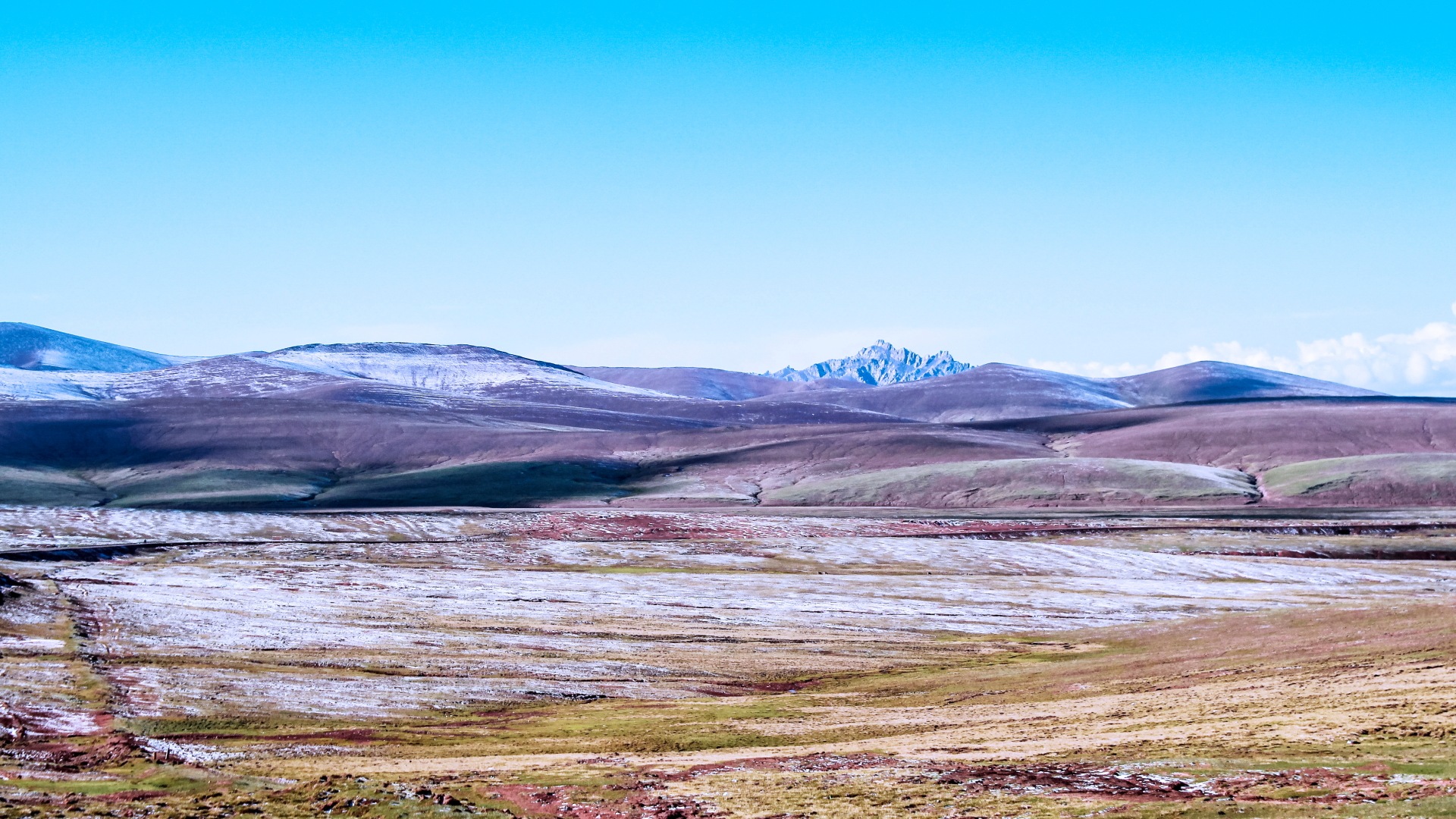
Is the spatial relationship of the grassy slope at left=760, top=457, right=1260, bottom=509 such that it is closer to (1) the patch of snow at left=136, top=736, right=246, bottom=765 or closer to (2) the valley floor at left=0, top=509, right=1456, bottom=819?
(2) the valley floor at left=0, top=509, right=1456, bottom=819

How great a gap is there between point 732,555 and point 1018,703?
7072 cm

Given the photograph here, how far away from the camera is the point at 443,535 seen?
129 m

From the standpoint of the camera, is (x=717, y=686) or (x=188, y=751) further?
(x=717, y=686)

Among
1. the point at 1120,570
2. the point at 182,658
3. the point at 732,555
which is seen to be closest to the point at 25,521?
the point at 732,555

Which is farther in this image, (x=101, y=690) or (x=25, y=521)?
(x=25, y=521)

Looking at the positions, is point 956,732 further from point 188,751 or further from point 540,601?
point 540,601

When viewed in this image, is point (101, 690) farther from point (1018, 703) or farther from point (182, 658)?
point (1018, 703)

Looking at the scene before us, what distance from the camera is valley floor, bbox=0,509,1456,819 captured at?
28391mm

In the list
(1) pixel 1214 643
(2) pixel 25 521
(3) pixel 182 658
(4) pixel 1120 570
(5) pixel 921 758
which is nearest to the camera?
(5) pixel 921 758

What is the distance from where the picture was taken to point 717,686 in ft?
168

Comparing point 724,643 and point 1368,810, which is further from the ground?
point 1368,810

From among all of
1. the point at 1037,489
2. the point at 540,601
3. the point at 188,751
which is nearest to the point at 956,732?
the point at 188,751

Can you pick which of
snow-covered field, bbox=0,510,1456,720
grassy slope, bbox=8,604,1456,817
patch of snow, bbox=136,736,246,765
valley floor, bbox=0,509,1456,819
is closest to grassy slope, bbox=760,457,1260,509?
snow-covered field, bbox=0,510,1456,720

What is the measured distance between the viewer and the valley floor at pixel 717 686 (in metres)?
28.4
